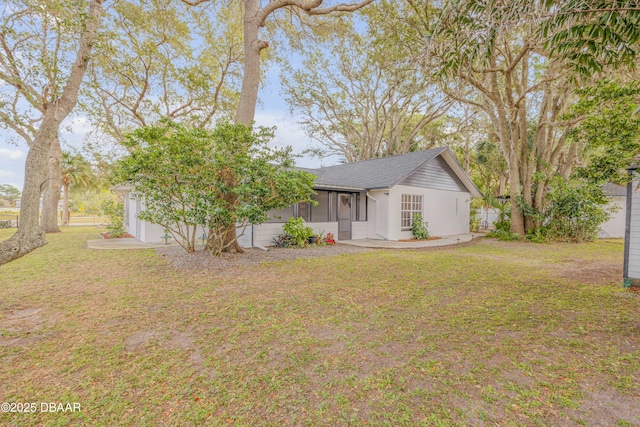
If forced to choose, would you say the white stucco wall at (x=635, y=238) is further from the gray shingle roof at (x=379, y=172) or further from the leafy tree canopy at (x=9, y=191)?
the leafy tree canopy at (x=9, y=191)

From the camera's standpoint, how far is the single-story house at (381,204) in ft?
39.1

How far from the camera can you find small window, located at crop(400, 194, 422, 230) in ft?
44.2

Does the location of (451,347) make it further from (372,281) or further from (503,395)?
(372,281)

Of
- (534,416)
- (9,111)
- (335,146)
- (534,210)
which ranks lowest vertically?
(534,416)

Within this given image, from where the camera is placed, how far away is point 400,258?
8.98 meters

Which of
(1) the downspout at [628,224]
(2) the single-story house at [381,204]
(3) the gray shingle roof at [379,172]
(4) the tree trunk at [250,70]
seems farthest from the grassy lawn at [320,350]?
(3) the gray shingle roof at [379,172]

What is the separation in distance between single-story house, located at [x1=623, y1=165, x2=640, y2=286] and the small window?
26.4ft

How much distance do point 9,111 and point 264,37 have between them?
1163 centimetres

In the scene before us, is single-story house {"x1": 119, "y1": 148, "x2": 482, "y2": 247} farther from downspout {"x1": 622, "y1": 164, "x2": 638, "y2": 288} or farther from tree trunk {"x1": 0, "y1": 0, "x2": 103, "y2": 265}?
downspout {"x1": 622, "y1": 164, "x2": 638, "y2": 288}

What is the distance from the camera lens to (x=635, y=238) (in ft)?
17.9

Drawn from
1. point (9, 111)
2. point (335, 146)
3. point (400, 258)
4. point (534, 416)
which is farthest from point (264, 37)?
point (335, 146)

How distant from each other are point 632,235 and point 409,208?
27.8ft

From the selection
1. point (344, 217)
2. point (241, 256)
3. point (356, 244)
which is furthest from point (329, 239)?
point (241, 256)

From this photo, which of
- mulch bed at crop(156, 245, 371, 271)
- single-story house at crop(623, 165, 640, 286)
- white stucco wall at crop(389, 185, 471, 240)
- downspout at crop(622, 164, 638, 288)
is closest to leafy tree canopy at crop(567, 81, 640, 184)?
downspout at crop(622, 164, 638, 288)
